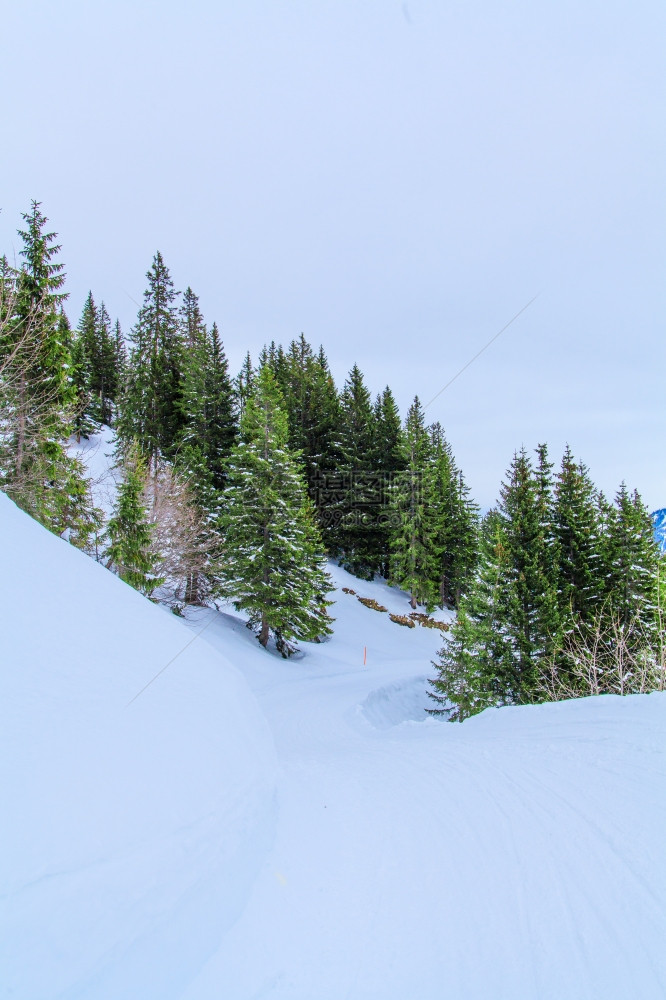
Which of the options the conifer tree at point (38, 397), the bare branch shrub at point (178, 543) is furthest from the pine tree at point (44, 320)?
the bare branch shrub at point (178, 543)

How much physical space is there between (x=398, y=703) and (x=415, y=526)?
59.9 ft

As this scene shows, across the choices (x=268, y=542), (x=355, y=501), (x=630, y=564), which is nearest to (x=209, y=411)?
(x=355, y=501)

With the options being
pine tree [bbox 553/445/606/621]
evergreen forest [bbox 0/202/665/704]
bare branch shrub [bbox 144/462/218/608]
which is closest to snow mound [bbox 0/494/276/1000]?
evergreen forest [bbox 0/202/665/704]

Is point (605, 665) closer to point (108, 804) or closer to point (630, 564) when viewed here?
point (630, 564)

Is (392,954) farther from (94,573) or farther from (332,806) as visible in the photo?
(94,573)

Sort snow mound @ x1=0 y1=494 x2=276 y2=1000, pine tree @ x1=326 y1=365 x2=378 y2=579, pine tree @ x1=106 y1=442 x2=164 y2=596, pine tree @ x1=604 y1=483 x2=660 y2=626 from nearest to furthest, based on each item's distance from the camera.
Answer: snow mound @ x1=0 y1=494 x2=276 y2=1000 → pine tree @ x1=106 y1=442 x2=164 y2=596 → pine tree @ x1=604 y1=483 x2=660 y2=626 → pine tree @ x1=326 y1=365 x2=378 y2=579

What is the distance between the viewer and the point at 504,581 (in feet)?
49.6

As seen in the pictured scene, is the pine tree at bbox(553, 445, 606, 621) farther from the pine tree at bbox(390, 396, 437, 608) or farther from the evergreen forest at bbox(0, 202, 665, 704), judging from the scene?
the pine tree at bbox(390, 396, 437, 608)

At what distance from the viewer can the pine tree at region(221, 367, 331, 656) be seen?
17.8 m

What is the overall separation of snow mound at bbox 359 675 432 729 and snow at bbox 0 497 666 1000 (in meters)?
8.42

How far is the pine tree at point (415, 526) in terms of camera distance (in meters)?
32.8

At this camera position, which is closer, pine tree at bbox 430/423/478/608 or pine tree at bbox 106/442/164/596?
pine tree at bbox 106/442/164/596

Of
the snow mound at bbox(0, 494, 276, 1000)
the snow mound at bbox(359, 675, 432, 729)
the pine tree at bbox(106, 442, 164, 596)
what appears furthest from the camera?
the pine tree at bbox(106, 442, 164, 596)

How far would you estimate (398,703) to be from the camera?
15828 mm
